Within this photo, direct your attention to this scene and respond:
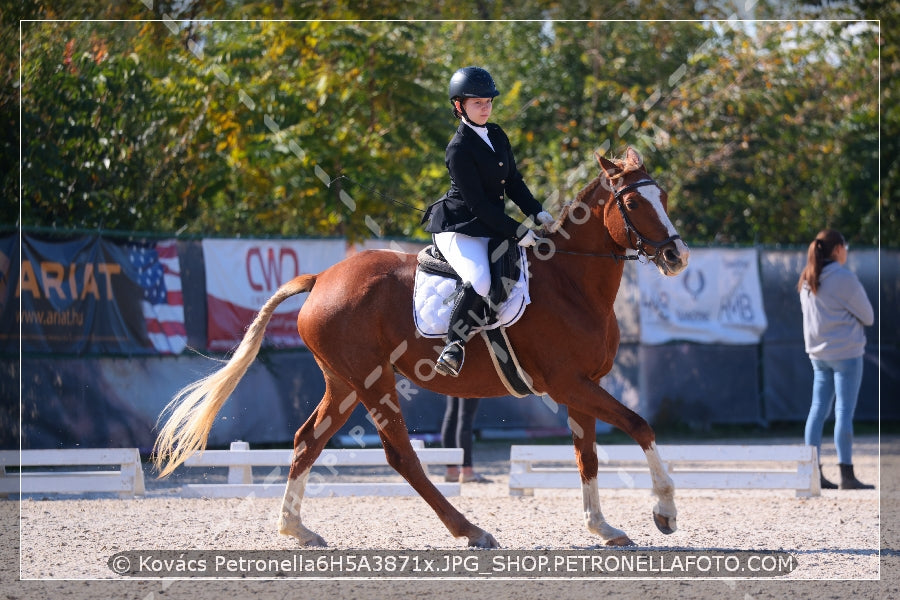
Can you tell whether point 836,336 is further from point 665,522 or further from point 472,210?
point 472,210

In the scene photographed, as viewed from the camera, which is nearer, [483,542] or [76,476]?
[483,542]

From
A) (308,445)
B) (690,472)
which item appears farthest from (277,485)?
(690,472)

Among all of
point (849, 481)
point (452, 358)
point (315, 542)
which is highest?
point (452, 358)

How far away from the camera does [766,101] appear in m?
18.8

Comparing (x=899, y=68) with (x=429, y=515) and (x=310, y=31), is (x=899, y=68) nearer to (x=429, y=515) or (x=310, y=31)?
(x=310, y=31)

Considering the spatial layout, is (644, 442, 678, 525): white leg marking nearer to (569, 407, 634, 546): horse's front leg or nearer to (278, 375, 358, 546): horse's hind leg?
(569, 407, 634, 546): horse's front leg

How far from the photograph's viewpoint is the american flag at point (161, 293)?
11188 mm

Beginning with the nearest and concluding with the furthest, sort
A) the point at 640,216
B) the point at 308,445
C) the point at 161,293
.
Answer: the point at 640,216 → the point at 308,445 → the point at 161,293

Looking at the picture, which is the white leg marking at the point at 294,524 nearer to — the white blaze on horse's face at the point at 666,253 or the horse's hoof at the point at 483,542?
the horse's hoof at the point at 483,542

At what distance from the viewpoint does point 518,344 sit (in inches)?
244

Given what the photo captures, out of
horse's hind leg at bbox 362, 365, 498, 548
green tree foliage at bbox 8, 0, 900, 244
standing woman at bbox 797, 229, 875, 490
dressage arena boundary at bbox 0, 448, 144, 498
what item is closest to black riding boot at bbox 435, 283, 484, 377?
horse's hind leg at bbox 362, 365, 498, 548

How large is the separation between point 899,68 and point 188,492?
14.6m

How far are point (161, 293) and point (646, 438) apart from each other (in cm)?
712

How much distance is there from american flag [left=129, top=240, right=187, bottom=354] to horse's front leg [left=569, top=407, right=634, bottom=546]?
6180mm
